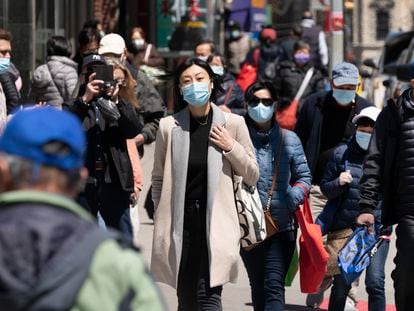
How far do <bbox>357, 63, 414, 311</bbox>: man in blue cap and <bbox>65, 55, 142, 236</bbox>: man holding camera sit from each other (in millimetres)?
1817

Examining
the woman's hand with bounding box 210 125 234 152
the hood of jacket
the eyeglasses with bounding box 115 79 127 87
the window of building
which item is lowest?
the window of building

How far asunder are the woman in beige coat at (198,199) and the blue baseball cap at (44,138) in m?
4.05

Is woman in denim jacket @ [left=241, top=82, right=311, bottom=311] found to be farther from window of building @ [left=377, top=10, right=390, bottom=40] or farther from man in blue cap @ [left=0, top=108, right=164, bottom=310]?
window of building @ [left=377, top=10, right=390, bottom=40]

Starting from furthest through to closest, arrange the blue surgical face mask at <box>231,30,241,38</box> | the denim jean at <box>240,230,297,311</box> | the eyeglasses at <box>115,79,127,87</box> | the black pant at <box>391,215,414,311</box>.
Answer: the blue surgical face mask at <box>231,30,241,38</box>
the eyeglasses at <box>115,79,127,87</box>
the denim jean at <box>240,230,297,311</box>
the black pant at <box>391,215,414,311</box>

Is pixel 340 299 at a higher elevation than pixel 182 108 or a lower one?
lower

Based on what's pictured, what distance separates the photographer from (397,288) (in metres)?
7.19

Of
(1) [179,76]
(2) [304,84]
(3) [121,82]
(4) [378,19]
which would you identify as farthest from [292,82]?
(4) [378,19]

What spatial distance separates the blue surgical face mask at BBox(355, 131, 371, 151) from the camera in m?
8.79

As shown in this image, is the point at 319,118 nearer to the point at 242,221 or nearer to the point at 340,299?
the point at 340,299

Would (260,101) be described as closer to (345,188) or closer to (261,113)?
(261,113)

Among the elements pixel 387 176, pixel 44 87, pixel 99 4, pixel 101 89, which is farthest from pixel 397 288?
pixel 99 4

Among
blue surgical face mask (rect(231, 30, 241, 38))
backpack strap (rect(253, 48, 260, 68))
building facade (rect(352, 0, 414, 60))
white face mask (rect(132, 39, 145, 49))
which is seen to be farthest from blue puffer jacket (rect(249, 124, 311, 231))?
building facade (rect(352, 0, 414, 60))

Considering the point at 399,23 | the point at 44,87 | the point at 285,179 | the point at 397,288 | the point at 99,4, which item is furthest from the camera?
the point at 399,23

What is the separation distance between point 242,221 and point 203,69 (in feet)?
2.91
